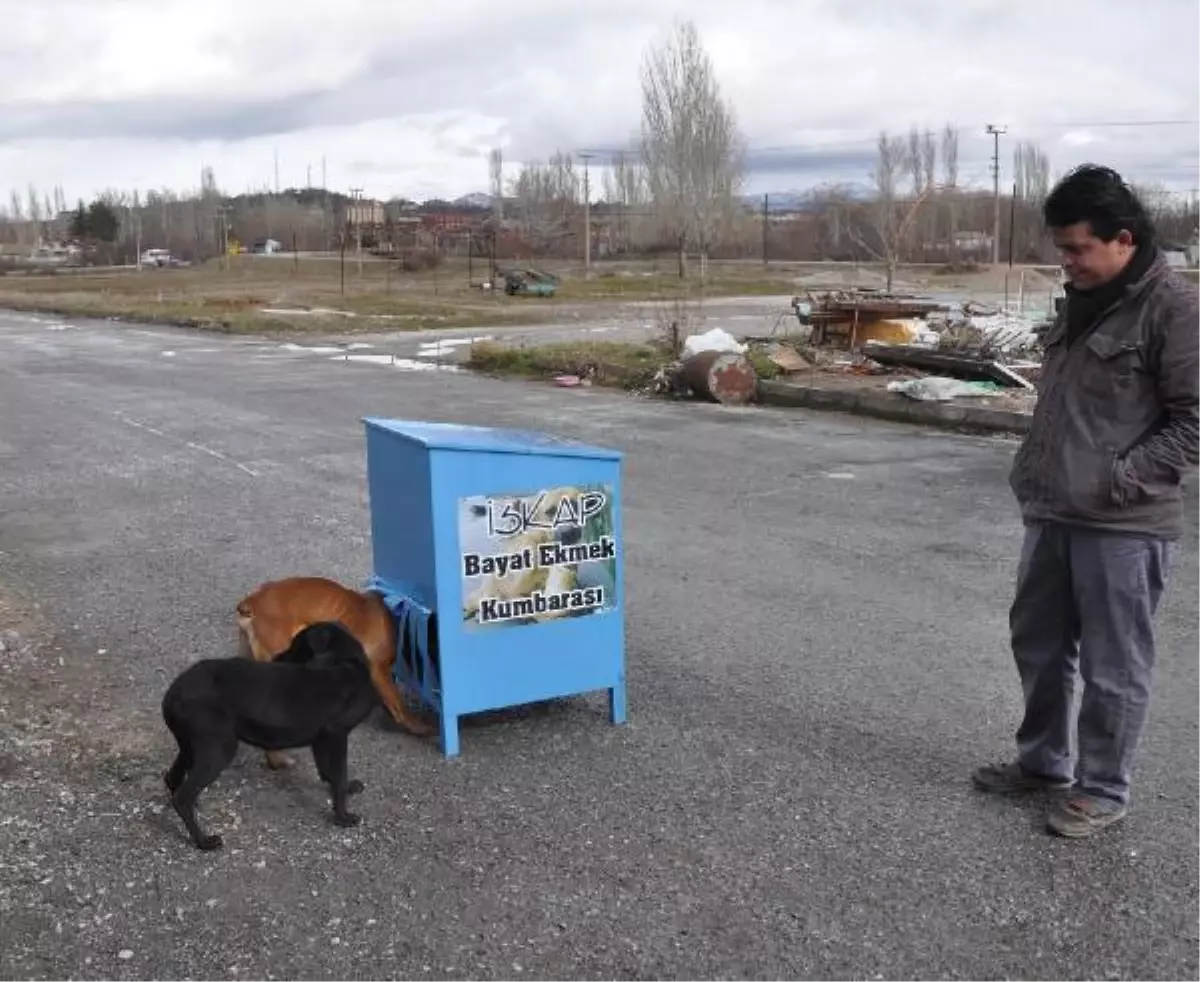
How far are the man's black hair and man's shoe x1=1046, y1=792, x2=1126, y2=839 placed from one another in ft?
5.27

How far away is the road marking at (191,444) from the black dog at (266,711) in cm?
629

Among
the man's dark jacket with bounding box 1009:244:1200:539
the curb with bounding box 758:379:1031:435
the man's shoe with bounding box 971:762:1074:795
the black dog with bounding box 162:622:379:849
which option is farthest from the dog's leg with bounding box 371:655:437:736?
the curb with bounding box 758:379:1031:435

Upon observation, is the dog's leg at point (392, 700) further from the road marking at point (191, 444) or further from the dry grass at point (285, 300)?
the dry grass at point (285, 300)

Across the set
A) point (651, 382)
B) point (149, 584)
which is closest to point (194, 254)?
point (651, 382)

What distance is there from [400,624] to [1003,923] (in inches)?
86.7

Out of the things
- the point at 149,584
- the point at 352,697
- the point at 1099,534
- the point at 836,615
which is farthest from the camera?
the point at 149,584

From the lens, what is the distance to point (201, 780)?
11.5ft

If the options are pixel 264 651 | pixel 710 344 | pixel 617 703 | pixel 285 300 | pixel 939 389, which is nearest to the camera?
pixel 264 651

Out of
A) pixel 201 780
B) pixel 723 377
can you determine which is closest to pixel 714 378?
pixel 723 377

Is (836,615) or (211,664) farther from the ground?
(211,664)

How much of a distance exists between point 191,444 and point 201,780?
28.2 ft

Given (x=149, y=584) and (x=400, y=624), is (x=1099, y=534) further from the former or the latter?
(x=149, y=584)

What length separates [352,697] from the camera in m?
3.72

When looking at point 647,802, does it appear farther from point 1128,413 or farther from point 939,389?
point 939,389
